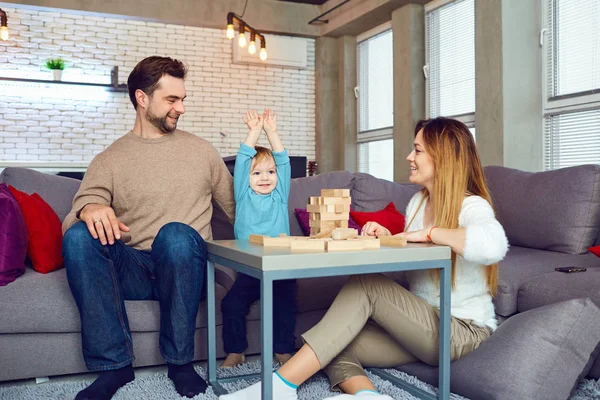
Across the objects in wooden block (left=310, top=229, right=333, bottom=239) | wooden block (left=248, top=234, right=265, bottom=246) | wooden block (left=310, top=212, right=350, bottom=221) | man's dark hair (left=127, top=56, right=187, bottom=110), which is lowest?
wooden block (left=248, top=234, right=265, bottom=246)

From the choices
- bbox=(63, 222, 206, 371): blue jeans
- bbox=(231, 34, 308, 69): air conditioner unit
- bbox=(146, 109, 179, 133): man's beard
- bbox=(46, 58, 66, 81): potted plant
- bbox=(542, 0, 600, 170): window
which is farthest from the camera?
bbox=(231, 34, 308, 69): air conditioner unit

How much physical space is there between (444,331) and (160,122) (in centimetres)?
147

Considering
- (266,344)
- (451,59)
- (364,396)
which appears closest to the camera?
(266,344)

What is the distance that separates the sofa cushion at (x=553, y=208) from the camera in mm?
3059

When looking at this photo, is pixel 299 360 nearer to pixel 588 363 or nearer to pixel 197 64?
pixel 588 363

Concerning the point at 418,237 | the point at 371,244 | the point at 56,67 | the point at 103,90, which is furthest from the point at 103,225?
the point at 103,90

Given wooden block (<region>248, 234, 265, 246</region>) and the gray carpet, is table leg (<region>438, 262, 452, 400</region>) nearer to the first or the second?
the gray carpet

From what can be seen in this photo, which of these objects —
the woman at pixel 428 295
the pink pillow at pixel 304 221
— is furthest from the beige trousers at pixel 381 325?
the pink pillow at pixel 304 221

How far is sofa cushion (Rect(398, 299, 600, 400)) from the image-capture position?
196 centimetres

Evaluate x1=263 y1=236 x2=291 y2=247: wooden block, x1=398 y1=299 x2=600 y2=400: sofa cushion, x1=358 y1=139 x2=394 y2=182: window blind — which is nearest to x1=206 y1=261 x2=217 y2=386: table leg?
x1=263 y1=236 x2=291 y2=247: wooden block

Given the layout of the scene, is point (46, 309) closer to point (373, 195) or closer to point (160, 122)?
point (160, 122)

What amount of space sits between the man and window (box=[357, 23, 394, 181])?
15.8ft

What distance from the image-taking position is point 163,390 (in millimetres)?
2234

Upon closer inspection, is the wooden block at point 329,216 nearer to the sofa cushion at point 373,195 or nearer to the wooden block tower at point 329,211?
the wooden block tower at point 329,211
